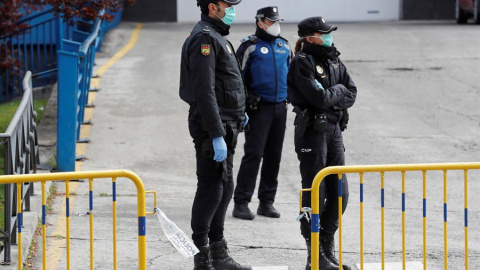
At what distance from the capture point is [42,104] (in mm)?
14500

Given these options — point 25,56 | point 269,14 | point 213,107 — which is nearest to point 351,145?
point 269,14

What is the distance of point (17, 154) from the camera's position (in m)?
7.28

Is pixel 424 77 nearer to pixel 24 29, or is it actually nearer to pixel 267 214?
pixel 24 29

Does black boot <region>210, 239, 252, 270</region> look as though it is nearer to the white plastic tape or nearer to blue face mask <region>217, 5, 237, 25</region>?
the white plastic tape

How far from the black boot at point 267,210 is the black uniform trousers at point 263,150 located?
0.04 m

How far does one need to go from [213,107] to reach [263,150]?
2.33 m

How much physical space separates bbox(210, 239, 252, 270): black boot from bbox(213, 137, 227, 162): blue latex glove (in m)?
0.77

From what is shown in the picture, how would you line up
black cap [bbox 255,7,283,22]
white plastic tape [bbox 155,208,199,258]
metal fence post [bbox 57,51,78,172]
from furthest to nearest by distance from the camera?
metal fence post [bbox 57,51,78,172], black cap [bbox 255,7,283,22], white plastic tape [bbox 155,208,199,258]

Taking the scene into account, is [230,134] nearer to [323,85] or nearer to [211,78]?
[211,78]

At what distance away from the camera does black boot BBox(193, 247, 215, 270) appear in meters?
6.61

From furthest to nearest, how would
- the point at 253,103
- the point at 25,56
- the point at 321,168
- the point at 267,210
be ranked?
the point at 25,56, the point at 267,210, the point at 253,103, the point at 321,168

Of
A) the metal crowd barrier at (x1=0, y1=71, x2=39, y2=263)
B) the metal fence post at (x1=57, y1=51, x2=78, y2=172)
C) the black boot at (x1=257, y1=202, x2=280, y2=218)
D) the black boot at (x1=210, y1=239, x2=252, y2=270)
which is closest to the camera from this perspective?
the metal crowd barrier at (x1=0, y1=71, x2=39, y2=263)

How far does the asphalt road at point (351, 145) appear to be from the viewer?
7609 mm

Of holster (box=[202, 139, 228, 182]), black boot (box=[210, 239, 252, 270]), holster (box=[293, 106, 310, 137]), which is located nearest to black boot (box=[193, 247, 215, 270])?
black boot (box=[210, 239, 252, 270])
